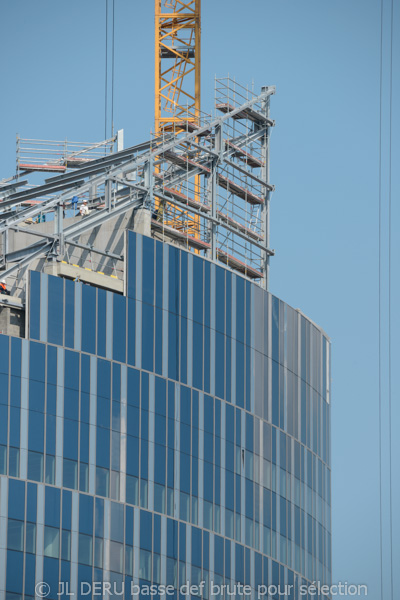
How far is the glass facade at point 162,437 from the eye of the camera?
415 feet

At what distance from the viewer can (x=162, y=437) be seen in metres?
139

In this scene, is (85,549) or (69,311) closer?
(85,549)

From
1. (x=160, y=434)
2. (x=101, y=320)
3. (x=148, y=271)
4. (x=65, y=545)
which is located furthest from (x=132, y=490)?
(x=148, y=271)

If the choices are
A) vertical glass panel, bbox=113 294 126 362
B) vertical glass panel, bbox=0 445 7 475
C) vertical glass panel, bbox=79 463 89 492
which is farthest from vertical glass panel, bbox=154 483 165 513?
vertical glass panel, bbox=0 445 7 475

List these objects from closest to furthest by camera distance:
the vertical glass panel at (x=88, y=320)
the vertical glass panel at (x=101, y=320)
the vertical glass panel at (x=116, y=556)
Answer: the vertical glass panel at (x=116, y=556) < the vertical glass panel at (x=88, y=320) < the vertical glass panel at (x=101, y=320)

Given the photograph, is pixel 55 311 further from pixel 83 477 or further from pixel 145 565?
pixel 145 565

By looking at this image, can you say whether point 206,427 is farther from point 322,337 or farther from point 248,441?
point 322,337

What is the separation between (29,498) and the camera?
125 meters

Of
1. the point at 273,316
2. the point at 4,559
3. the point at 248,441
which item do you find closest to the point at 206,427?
the point at 248,441

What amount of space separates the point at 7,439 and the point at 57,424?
5.12m

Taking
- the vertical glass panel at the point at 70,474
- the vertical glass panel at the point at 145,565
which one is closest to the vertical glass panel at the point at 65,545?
the vertical glass panel at the point at 70,474

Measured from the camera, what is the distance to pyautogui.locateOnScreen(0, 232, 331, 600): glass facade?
12662cm

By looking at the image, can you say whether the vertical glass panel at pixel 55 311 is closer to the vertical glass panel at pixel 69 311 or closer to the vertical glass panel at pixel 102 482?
the vertical glass panel at pixel 69 311

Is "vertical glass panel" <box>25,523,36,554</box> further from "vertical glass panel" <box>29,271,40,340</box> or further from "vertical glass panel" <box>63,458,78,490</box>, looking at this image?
"vertical glass panel" <box>29,271,40,340</box>
